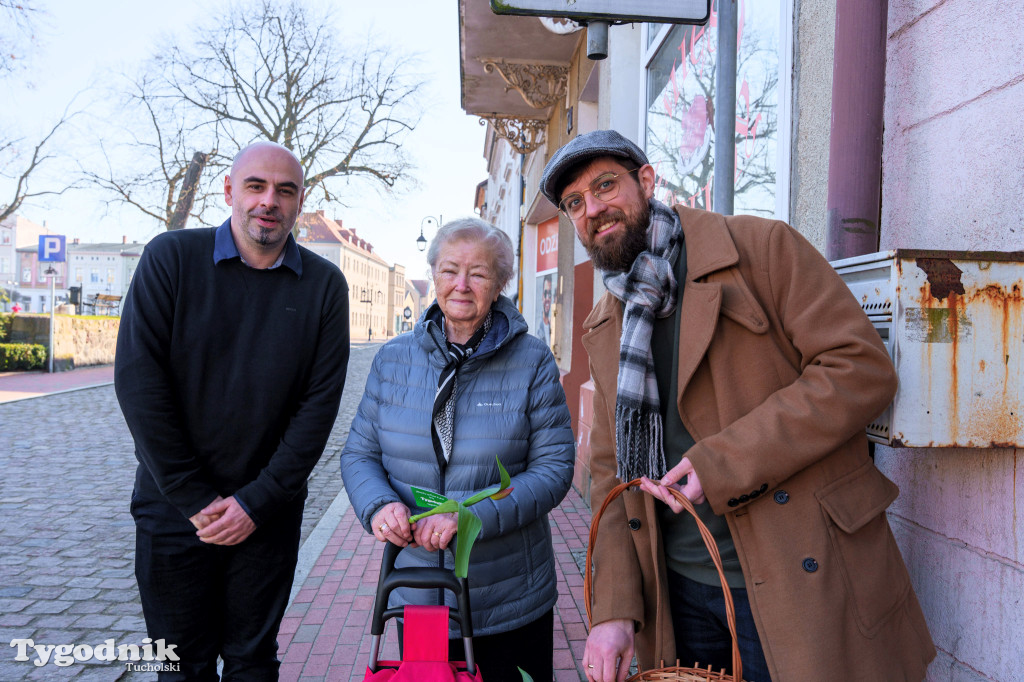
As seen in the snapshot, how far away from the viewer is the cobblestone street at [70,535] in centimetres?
359

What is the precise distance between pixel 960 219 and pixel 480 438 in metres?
1.46

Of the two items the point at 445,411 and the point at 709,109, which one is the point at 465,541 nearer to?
the point at 445,411

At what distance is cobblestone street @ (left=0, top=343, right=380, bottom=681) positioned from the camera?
141 inches

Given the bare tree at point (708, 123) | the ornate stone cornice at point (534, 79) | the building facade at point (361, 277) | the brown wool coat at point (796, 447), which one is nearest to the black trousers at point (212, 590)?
the brown wool coat at point (796, 447)

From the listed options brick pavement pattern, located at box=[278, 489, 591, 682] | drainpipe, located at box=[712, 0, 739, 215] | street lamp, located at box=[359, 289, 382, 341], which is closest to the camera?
drainpipe, located at box=[712, 0, 739, 215]

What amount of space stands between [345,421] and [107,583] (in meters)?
7.70

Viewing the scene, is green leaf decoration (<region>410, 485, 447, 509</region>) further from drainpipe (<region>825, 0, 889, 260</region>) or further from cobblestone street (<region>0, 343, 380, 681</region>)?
cobblestone street (<region>0, 343, 380, 681</region>)

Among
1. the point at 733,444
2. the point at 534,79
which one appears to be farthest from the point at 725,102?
the point at 534,79

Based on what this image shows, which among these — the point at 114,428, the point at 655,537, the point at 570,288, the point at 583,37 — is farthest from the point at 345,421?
the point at 655,537

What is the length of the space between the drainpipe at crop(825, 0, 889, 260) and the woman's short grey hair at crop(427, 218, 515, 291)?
100 centimetres

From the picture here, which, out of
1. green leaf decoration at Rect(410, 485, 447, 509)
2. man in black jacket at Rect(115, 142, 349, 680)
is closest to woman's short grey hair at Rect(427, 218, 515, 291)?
man in black jacket at Rect(115, 142, 349, 680)

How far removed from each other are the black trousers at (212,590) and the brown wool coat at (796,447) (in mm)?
1636

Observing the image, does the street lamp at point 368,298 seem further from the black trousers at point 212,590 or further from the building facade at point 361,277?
the black trousers at point 212,590

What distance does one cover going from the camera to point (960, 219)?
1.81m
